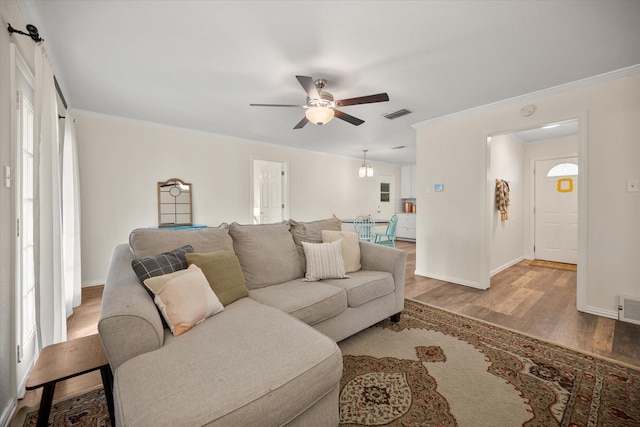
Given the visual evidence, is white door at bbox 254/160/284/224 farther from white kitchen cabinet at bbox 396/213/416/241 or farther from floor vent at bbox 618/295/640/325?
floor vent at bbox 618/295/640/325

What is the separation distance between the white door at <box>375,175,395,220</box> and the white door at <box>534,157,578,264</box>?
11.9 ft

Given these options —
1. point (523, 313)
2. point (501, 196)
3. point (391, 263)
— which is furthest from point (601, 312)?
point (391, 263)

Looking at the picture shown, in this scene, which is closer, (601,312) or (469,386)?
(469,386)

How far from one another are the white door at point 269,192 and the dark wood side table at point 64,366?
446 centimetres

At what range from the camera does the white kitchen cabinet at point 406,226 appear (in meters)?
7.67

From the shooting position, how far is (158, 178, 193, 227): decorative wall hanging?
4.17 metres

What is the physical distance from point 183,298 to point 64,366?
0.50 m

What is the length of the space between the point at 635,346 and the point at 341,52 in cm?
332

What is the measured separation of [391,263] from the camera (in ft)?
8.04

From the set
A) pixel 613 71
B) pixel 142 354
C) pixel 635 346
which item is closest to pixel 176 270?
pixel 142 354

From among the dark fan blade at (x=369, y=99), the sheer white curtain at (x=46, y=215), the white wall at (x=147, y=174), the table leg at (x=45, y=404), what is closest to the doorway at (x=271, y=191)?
the white wall at (x=147, y=174)

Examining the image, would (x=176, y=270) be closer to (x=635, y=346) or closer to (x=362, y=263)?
(x=362, y=263)

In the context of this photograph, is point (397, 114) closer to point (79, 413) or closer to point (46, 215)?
point (46, 215)

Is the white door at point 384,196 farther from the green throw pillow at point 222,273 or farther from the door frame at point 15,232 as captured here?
the door frame at point 15,232
